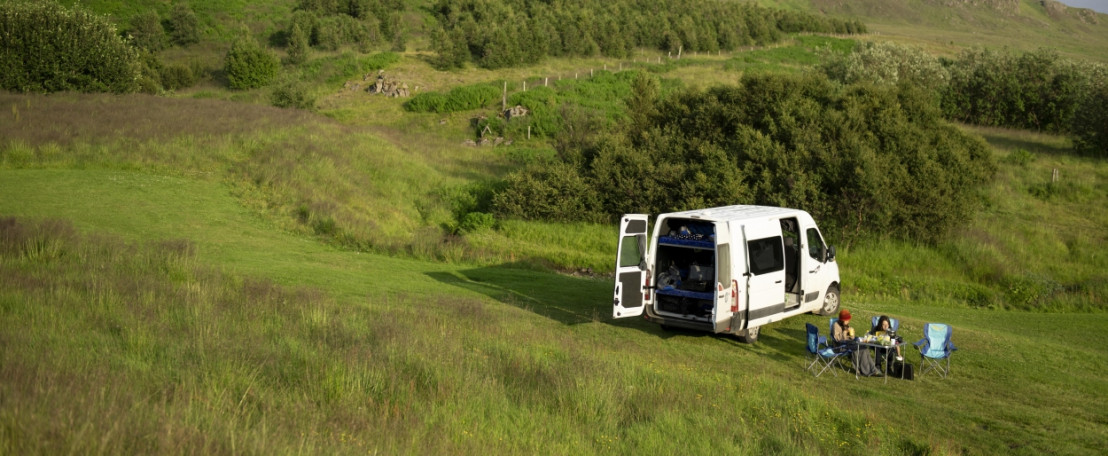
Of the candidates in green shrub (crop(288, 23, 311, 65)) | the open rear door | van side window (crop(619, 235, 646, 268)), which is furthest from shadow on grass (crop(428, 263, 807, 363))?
green shrub (crop(288, 23, 311, 65))

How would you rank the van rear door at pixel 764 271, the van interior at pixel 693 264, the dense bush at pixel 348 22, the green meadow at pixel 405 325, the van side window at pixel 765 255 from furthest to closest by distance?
the dense bush at pixel 348 22
the van interior at pixel 693 264
the van side window at pixel 765 255
the van rear door at pixel 764 271
the green meadow at pixel 405 325

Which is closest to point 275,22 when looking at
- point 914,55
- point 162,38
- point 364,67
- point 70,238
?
point 162,38

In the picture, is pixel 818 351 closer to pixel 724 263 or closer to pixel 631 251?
pixel 724 263

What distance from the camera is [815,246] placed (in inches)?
691

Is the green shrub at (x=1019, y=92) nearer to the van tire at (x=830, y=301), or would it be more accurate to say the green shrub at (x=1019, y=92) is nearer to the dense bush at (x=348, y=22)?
the van tire at (x=830, y=301)

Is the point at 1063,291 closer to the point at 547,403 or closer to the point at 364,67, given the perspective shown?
the point at 547,403

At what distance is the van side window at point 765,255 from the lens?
584 inches

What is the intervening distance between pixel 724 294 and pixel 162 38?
8330 centimetres

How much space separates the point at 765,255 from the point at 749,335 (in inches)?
60.7

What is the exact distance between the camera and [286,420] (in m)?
7.03

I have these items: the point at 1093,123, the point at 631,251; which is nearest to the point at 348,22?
the point at 1093,123

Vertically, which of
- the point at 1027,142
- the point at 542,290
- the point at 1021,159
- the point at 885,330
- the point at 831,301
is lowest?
the point at 542,290

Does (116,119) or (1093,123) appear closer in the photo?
(116,119)

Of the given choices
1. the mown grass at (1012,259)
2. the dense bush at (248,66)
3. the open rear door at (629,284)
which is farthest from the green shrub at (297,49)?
the open rear door at (629,284)
